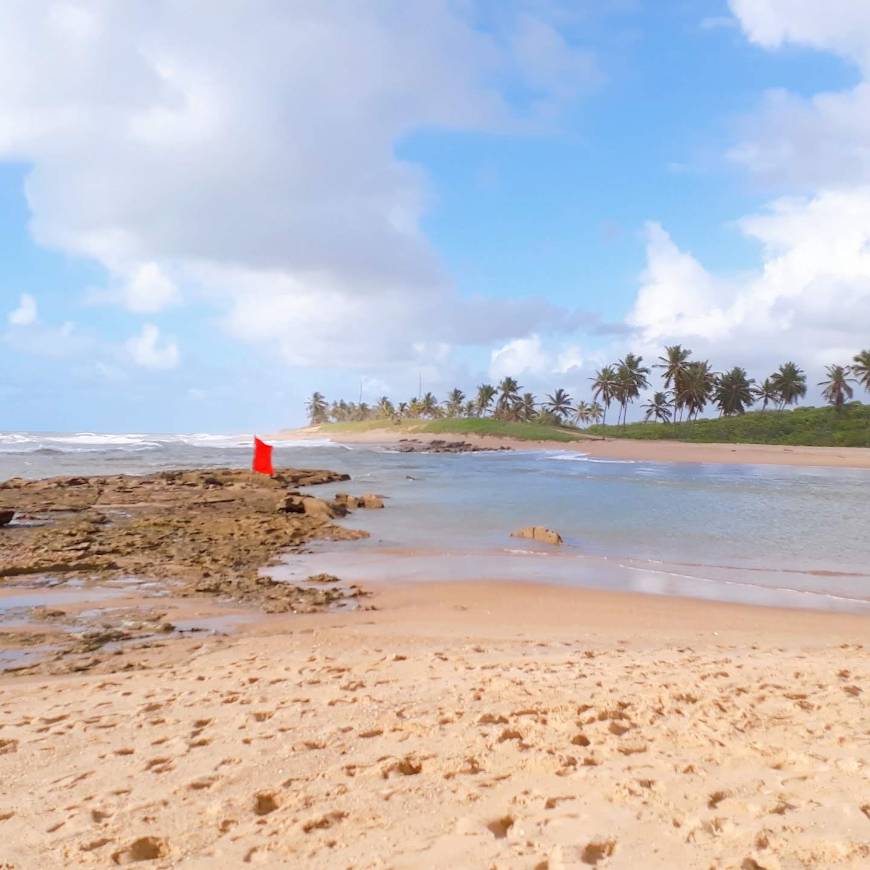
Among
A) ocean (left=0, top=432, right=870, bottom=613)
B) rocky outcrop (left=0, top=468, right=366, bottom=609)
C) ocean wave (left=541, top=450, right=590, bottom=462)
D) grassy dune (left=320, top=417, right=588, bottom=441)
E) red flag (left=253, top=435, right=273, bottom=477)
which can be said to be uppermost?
grassy dune (left=320, top=417, right=588, bottom=441)

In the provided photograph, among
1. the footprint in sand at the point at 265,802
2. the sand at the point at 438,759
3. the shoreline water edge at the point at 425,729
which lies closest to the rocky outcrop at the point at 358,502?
the shoreline water edge at the point at 425,729

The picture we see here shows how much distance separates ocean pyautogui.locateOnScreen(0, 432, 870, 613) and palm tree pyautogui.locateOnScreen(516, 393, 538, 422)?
63.0 meters

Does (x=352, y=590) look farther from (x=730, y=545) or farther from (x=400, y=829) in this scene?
(x=730, y=545)

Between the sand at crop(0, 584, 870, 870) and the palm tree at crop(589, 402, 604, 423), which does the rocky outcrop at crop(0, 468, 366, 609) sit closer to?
the sand at crop(0, 584, 870, 870)

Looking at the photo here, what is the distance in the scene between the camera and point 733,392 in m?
82.6

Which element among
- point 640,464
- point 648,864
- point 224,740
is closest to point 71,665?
point 224,740

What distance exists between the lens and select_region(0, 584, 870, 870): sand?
9.56 feet

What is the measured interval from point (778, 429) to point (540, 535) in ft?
210

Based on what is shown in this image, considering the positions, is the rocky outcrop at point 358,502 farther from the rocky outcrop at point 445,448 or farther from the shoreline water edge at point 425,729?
the rocky outcrop at point 445,448

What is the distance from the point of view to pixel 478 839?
116 inches

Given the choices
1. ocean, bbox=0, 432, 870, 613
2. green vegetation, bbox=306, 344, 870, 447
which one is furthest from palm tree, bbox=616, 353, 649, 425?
ocean, bbox=0, 432, 870, 613

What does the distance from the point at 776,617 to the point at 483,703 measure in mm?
5816

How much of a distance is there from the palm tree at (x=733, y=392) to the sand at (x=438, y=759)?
271 feet

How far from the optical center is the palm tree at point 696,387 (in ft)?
244
